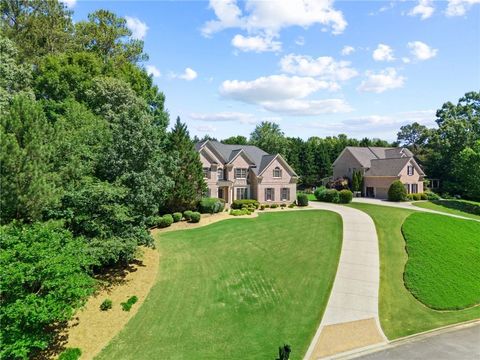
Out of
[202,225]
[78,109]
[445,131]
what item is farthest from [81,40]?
[445,131]

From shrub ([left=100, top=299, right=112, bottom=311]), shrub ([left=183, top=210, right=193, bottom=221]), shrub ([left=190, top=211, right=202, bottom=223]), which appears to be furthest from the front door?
shrub ([left=100, top=299, right=112, bottom=311])

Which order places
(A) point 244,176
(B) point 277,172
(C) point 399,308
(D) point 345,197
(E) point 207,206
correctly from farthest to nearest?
(D) point 345,197, (B) point 277,172, (A) point 244,176, (E) point 207,206, (C) point 399,308

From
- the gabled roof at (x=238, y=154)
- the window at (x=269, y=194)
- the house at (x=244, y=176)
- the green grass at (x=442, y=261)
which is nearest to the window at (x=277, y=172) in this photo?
the house at (x=244, y=176)

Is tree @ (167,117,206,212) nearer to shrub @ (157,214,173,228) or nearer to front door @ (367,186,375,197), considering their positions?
shrub @ (157,214,173,228)

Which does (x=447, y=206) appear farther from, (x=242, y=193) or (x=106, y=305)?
(x=106, y=305)

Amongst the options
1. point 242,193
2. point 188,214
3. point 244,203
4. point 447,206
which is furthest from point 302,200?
point 447,206

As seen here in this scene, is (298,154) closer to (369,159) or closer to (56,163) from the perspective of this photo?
(369,159)
